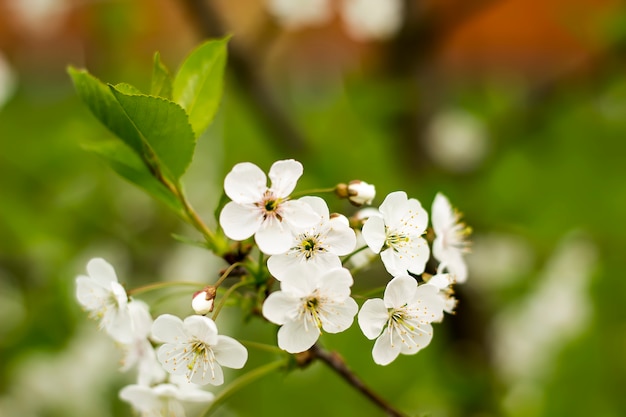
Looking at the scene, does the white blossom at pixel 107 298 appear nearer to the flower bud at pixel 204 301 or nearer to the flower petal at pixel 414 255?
the flower bud at pixel 204 301

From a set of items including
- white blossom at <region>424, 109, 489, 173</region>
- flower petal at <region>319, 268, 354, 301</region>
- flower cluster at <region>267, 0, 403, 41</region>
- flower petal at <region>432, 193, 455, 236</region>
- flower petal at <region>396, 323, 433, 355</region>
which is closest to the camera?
flower petal at <region>319, 268, 354, 301</region>

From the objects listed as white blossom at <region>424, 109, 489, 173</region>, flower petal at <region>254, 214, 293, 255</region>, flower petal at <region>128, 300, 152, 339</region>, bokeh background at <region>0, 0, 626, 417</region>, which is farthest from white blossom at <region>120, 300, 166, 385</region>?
white blossom at <region>424, 109, 489, 173</region>

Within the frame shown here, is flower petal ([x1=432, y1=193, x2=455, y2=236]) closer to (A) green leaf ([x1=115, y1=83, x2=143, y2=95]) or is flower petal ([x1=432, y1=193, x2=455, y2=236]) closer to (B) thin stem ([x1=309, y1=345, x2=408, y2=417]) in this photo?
(B) thin stem ([x1=309, y1=345, x2=408, y2=417])

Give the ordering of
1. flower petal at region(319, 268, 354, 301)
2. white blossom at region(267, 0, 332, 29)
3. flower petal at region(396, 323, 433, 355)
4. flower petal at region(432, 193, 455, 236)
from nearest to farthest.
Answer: flower petal at region(319, 268, 354, 301)
flower petal at region(396, 323, 433, 355)
flower petal at region(432, 193, 455, 236)
white blossom at region(267, 0, 332, 29)

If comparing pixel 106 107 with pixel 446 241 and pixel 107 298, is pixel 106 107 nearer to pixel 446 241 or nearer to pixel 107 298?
pixel 107 298

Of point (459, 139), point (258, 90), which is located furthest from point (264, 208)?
point (459, 139)
